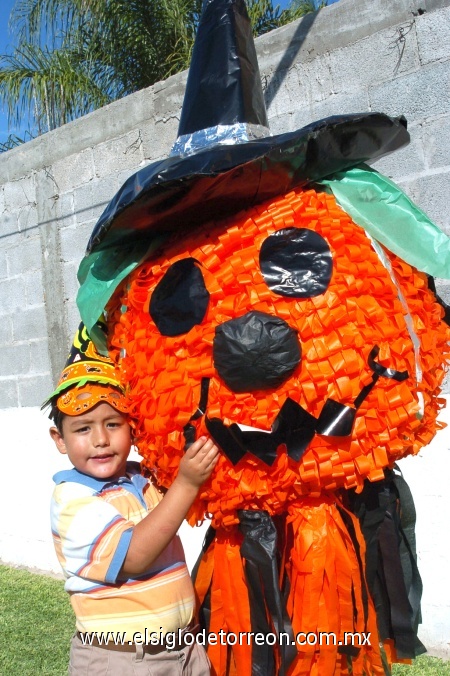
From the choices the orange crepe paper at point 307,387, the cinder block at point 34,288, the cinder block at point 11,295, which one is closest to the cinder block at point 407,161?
the orange crepe paper at point 307,387

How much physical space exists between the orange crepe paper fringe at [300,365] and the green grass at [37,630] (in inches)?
63.0

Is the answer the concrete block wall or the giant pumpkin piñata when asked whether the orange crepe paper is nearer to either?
the giant pumpkin piñata

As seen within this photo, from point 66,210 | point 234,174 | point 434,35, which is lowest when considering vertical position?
point 234,174

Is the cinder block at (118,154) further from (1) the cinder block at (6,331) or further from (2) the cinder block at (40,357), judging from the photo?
(1) the cinder block at (6,331)

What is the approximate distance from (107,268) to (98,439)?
384 millimetres

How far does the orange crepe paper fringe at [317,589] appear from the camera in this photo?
1543 millimetres

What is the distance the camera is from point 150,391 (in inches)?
61.7

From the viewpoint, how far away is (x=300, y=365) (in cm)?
145

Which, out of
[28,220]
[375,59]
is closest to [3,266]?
[28,220]

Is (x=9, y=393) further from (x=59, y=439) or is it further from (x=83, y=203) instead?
(x=59, y=439)

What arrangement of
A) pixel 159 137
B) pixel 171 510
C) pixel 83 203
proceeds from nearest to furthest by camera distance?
1. pixel 171 510
2. pixel 159 137
3. pixel 83 203

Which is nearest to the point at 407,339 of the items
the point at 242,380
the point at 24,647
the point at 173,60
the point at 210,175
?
the point at 242,380

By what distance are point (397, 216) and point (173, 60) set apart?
5952mm

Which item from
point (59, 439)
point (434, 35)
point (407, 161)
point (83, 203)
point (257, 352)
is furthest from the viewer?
point (83, 203)
